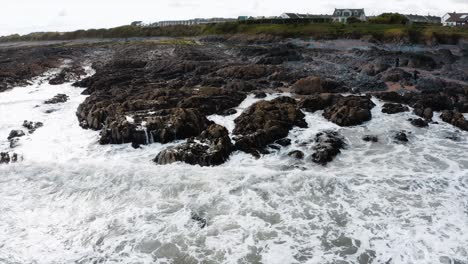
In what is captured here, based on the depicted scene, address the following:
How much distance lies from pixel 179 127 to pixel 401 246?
12737 mm

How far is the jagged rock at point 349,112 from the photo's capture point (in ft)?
74.2

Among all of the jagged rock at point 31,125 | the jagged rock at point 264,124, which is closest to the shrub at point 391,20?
the jagged rock at point 264,124

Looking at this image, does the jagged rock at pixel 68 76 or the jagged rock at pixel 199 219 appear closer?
the jagged rock at pixel 199 219

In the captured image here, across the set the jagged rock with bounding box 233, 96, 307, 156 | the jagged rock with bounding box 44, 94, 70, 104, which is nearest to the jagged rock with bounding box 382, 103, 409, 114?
the jagged rock with bounding box 233, 96, 307, 156

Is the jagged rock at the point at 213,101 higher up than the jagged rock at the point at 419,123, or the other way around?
the jagged rock at the point at 213,101

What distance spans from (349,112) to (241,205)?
11.7m

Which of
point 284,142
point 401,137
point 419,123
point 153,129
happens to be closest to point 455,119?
point 419,123

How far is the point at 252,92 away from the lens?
101 feet

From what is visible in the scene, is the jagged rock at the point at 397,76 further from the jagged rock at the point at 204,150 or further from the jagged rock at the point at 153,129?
the jagged rock at the point at 204,150

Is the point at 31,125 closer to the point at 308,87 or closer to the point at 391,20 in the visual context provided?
the point at 308,87

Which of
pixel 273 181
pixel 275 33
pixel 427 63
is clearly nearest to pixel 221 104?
pixel 273 181

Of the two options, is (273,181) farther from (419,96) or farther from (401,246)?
(419,96)

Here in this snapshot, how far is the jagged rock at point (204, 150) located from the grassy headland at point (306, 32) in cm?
4929

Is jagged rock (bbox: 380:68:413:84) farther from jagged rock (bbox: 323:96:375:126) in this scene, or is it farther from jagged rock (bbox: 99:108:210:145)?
jagged rock (bbox: 99:108:210:145)
